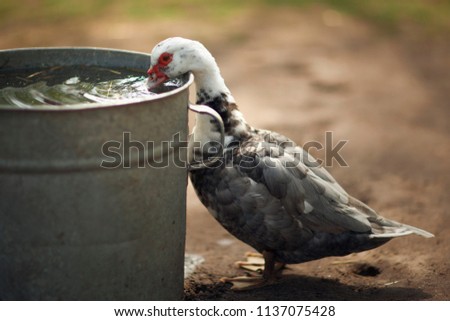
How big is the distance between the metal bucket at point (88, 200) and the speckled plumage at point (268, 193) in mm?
471

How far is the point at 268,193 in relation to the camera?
3.46 metres

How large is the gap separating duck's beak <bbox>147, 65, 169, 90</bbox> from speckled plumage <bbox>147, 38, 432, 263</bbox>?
45 millimetres

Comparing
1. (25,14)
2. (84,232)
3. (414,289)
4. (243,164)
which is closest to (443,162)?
(414,289)

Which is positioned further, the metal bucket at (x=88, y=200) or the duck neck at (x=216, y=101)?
the duck neck at (x=216, y=101)

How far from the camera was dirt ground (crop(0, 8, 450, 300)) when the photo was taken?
3.84 metres

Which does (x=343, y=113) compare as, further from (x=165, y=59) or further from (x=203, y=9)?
(x=203, y=9)

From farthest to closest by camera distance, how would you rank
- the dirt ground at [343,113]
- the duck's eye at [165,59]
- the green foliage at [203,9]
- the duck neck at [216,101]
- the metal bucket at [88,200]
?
the green foliage at [203,9] → the dirt ground at [343,113] → the duck neck at [216,101] → the duck's eye at [165,59] → the metal bucket at [88,200]

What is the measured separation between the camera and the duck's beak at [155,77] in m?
3.41

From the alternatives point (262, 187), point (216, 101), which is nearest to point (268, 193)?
point (262, 187)

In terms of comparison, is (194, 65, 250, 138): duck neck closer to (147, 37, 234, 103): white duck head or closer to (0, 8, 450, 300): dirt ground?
(147, 37, 234, 103): white duck head

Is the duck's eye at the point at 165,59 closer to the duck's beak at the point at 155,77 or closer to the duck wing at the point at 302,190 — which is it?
the duck's beak at the point at 155,77

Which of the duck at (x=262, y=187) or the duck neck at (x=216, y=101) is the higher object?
the duck neck at (x=216, y=101)

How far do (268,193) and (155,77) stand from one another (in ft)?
2.63

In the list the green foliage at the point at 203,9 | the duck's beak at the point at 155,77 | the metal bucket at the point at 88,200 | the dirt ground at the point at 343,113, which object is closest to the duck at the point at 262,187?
the duck's beak at the point at 155,77
